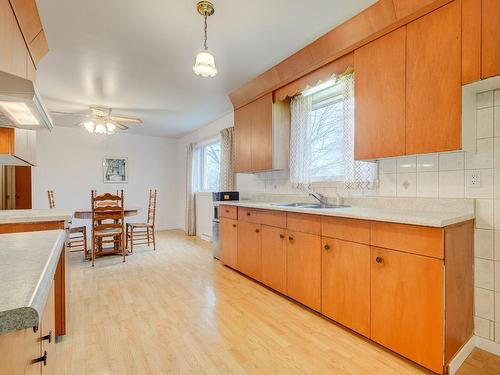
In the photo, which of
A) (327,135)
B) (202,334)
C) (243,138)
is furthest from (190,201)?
(202,334)

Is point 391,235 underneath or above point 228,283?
above

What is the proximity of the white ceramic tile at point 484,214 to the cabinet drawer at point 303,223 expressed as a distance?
106cm

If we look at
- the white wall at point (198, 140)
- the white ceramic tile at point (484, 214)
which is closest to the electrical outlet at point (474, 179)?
the white ceramic tile at point (484, 214)

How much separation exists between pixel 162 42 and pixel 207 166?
3.66 meters

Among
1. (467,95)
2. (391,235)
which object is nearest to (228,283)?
(391,235)

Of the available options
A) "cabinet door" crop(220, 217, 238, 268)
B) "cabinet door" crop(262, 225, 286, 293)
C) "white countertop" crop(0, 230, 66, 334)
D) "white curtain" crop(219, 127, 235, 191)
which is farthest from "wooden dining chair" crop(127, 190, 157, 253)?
"white countertop" crop(0, 230, 66, 334)

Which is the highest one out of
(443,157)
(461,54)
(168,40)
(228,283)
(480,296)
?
(168,40)

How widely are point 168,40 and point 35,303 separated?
8.08 feet

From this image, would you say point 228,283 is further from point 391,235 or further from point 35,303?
point 35,303

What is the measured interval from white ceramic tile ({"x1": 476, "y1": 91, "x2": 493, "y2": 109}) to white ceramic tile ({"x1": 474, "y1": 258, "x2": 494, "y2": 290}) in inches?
40.9

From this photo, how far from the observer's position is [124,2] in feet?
6.21

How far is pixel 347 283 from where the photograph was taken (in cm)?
196

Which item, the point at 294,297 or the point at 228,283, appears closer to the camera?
the point at 294,297

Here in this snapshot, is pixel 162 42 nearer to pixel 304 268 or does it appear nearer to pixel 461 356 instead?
pixel 304 268
